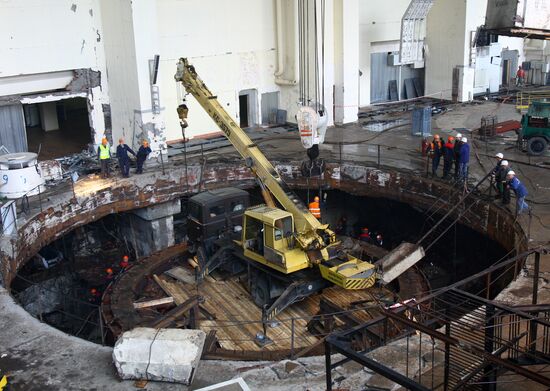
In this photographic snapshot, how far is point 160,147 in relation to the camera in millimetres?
26672

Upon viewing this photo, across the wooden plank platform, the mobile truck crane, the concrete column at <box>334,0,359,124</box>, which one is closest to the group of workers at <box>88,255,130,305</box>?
the wooden plank platform

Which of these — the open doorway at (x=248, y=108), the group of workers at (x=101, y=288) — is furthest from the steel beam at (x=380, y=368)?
the open doorway at (x=248, y=108)

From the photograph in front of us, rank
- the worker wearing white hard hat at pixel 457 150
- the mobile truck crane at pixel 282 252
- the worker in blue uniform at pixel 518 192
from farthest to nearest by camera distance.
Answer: the worker wearing white hard hat at pixel 457 150, the worker in blue uniform at pixel 518 192, the mobile truck crane at pixel 282 252

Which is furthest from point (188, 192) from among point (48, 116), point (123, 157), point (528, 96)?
point (528, 96)

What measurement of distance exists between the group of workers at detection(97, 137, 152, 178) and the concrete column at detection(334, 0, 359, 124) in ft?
35.5

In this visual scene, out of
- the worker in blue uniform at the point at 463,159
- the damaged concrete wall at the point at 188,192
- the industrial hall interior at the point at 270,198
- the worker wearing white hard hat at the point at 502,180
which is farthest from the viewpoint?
the worker in blue uniform at the point at 463,159

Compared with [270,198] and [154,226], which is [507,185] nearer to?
[270,198]

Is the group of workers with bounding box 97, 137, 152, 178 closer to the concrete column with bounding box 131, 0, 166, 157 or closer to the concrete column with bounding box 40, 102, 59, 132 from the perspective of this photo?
the concrete column with bounding box 131, 0, 166, 157

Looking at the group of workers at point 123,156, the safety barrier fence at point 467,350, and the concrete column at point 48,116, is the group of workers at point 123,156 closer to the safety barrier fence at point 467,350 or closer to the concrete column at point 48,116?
the concrete column at point 48,116

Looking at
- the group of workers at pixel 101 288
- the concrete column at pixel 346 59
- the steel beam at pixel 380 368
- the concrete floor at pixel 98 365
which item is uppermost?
the concrete column at pixel 346 59

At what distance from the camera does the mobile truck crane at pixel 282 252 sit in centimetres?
1694

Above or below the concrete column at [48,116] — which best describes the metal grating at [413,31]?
A: above

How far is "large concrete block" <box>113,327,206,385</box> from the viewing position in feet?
37.8

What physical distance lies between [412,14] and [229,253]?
801 inches
